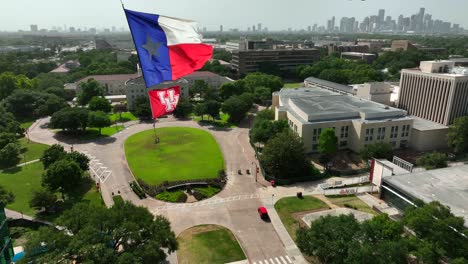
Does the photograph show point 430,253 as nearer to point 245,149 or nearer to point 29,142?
point 245,149

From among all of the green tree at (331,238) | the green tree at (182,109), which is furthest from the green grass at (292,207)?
the green tree at (182,109)

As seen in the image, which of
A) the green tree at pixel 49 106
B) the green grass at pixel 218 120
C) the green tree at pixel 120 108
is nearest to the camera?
the green grass at pixel 218 120

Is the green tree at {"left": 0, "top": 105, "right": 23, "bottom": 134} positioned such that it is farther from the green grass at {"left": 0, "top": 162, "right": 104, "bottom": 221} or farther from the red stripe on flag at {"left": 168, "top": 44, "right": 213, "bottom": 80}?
the red stripe on flag at {"left": 168, "top": 44, "right": 213, "bottom": 80}

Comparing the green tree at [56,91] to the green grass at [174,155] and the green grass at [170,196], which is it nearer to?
the green grass at [174,155]

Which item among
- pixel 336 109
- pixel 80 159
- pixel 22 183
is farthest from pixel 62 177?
pixel 336 109

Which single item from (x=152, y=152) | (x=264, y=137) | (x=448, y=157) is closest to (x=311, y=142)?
(x=264, y=137)

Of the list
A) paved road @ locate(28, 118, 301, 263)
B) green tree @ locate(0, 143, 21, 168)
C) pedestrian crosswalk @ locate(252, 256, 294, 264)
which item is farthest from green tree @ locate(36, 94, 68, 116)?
pedestrian crosswalk @ locate(252, 256, 294, 264)

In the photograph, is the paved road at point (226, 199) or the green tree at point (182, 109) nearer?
the paved road at point (226, 199)
